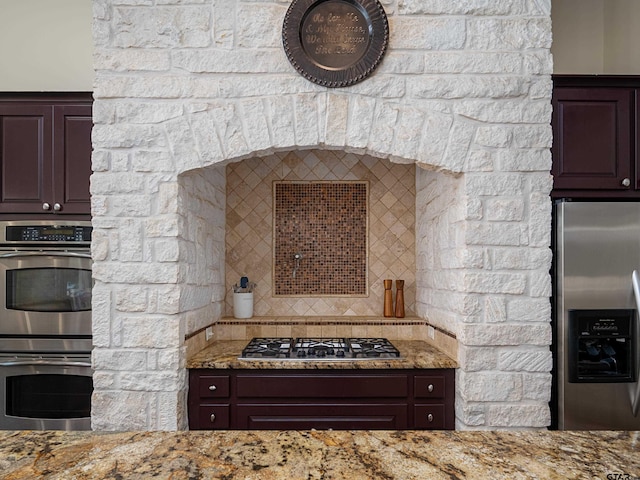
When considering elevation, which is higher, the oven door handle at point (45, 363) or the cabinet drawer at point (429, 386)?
the oven door handle at point (45, 363)

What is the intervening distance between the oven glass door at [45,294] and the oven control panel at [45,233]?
81 millimetres

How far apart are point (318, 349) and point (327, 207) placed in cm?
112

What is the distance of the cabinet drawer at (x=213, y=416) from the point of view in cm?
235

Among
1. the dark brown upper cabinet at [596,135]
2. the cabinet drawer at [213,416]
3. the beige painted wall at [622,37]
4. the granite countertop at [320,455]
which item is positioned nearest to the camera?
the granite countertop at [320,455]

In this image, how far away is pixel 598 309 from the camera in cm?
231

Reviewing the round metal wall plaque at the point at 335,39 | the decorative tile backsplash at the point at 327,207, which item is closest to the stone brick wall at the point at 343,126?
the round metal wall plaque at the point at 335,39

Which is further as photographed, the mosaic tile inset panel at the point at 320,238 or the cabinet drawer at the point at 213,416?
the mosaic tile inset panel at the point at 320,238

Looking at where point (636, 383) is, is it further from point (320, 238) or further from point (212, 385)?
point (212, 385)

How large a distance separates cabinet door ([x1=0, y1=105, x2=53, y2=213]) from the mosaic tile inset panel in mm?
1448

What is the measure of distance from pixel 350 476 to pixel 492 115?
1.96 meters

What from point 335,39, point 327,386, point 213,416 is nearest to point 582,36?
point 335,39

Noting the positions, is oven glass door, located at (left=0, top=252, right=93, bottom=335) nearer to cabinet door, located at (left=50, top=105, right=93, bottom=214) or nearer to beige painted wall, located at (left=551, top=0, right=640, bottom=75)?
cabinet door, located at (left=50, top=105, right=93, bottom=214)

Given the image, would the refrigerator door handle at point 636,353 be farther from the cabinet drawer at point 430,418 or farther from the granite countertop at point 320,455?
the granite countertop at point 320,455

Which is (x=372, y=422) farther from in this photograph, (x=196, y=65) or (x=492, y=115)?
(x=196, y=65)
